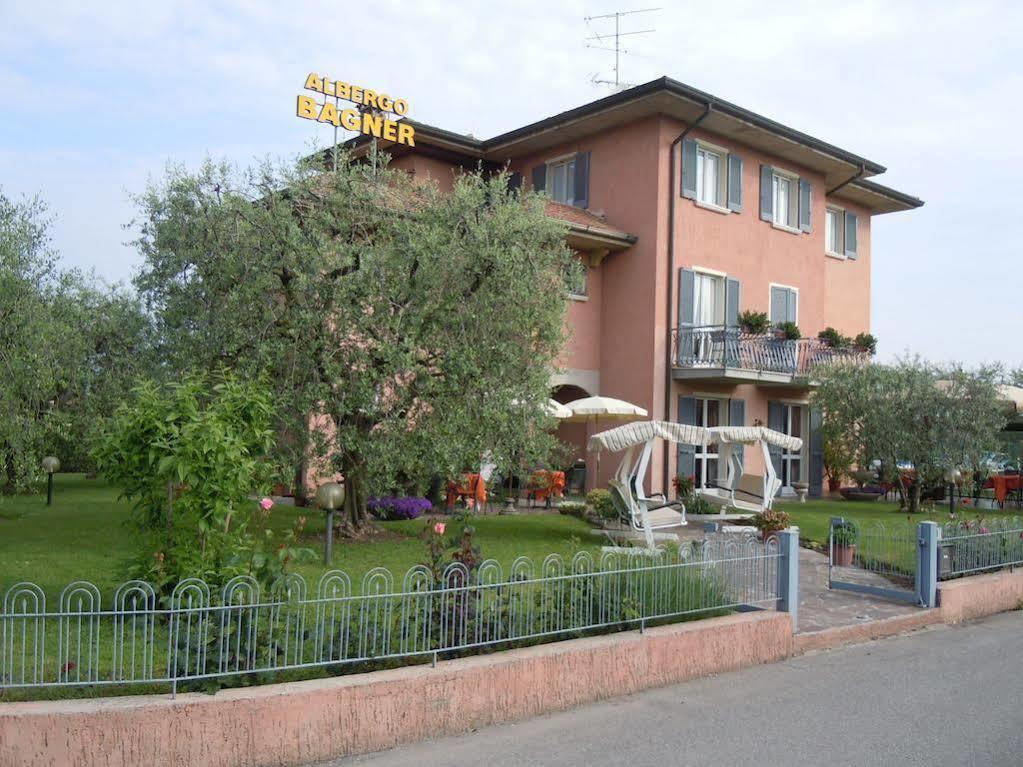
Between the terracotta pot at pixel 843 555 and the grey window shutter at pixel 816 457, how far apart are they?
13.3 m

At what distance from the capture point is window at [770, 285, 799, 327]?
2323 cm

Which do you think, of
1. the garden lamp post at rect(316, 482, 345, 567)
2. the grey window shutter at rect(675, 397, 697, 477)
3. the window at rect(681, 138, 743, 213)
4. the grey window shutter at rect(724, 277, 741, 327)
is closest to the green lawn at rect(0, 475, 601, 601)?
the garden lamp post at rect(316, 482, 345, 567)

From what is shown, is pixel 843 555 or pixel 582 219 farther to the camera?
pixel 582 219

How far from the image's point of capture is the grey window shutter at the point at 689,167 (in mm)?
20531

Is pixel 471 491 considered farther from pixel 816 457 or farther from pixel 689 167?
pixel 816 457

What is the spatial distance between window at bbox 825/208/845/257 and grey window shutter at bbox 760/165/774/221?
167 inches

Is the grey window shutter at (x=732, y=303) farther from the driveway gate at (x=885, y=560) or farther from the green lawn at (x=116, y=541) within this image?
the driveway gate at (x=885, y=560)

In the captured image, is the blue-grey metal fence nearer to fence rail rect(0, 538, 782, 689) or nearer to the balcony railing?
fence rail rect(0, 538, 782, 689)

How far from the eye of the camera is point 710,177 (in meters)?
21.5

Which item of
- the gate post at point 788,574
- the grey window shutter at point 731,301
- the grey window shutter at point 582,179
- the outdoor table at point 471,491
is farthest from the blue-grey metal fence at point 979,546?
the grey window shutter at point 582,179

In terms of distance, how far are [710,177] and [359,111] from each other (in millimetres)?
8096

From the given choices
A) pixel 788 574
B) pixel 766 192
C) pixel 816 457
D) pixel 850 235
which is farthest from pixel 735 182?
pixel 788 574

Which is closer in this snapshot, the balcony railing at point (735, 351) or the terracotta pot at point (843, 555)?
the terracotta pot at point (843, 555)

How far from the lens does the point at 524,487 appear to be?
19.3 metres
